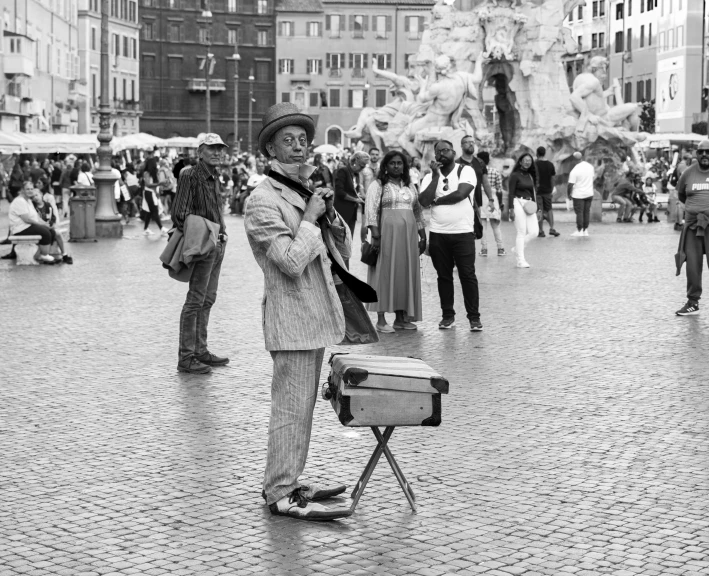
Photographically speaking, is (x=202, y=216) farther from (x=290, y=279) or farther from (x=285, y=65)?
(x=285, y=65)

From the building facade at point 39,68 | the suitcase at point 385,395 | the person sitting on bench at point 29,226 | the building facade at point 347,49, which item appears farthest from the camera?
the building facade at point 347,49

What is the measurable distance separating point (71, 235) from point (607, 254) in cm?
935

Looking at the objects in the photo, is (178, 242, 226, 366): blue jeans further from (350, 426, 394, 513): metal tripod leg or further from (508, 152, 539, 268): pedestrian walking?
(508, 152, 539, 268): pedestrian walking

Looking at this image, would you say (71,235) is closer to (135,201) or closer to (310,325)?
(135,201)

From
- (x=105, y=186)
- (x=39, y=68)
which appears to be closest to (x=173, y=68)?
(x=39, y=68)

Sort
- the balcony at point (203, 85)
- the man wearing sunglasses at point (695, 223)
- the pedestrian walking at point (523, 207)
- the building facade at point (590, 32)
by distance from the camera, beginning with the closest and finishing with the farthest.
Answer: the man wearing sunglasses at point (695, 223)
the pedestrian walking at point (523, 207)
the building facade at point (590, 32)
the balcony at point (203, 85)

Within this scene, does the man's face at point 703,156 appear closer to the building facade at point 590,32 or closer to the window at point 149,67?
the building facade at point 590,32

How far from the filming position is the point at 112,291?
1595cm

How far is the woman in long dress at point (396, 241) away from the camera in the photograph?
12.4 m

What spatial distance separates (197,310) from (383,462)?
Answer: 3.33m

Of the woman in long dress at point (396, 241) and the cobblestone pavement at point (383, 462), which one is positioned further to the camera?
the woman in long dress at point (396, 241)

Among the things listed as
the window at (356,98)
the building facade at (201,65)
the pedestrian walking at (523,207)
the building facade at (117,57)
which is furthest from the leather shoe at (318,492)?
the building facade at (201,65)

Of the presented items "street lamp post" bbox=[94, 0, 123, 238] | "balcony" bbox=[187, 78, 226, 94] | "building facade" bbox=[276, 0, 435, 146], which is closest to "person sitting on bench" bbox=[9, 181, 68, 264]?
"street lamp post" bbox=[94, 0, 123, 238]

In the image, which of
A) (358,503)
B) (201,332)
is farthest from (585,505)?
(201,332)
